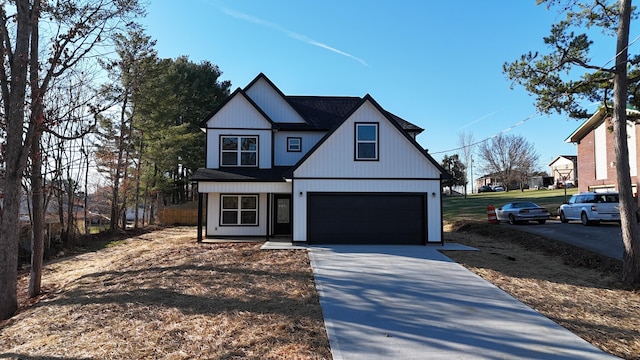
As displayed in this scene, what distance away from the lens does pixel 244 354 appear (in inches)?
212

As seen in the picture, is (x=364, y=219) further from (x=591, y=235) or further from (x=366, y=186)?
(x=591, y=235)

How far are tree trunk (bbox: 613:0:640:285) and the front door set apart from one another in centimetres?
1255

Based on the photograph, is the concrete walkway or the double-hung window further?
the double-hung window

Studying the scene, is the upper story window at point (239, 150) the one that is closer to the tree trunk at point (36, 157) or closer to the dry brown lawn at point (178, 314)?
the dry brown lawn at point (178, 314)

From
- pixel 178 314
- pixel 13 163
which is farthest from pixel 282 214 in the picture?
pixel 178 314

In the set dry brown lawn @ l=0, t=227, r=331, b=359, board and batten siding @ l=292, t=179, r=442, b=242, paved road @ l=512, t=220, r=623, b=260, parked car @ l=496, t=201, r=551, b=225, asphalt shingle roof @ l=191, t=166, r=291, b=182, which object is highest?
asphalt shingle roof @ l=191, t=166, r=291, b=182

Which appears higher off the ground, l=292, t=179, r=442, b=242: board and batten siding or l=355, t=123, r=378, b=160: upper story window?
l=355, t=123, r=378, b=160: upper story window

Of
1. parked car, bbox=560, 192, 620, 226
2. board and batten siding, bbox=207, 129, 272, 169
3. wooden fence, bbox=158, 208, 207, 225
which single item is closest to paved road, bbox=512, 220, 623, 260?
parked car, bbox=560, 192, 620, 226

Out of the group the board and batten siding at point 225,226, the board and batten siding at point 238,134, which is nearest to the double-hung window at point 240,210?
the board and batten siding at point 225,226

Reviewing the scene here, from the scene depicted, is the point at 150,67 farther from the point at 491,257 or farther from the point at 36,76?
the point at 491,257

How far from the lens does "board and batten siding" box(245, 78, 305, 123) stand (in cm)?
1881

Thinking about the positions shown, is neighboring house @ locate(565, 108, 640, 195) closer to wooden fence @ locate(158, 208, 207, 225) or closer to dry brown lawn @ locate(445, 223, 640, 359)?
dry brown lawn @ locate(445, 223, 640, 359)

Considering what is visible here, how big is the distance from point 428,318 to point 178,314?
186 inches

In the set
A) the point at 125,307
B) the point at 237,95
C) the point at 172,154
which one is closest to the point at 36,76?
the point at 125,307
